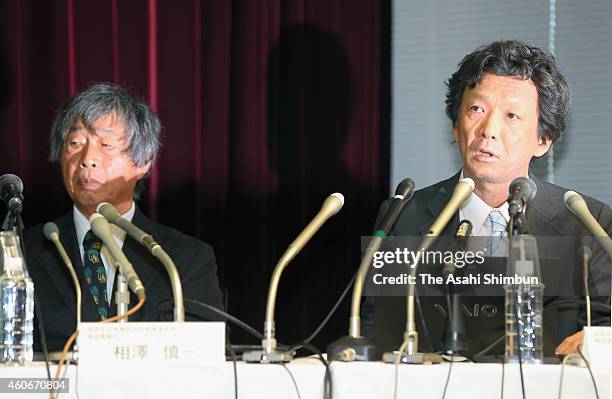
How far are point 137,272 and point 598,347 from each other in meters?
1.53

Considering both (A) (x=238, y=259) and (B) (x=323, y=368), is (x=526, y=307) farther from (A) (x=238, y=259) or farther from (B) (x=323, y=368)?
(A) (x=238, y=259)

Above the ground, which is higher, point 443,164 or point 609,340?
point 443,164

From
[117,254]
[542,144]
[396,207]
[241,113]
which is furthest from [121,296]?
[241,113]

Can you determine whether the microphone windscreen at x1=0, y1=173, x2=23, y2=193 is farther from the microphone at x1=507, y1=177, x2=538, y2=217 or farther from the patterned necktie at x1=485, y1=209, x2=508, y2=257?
the patterned necktie at x1=485, y1=209, x2=508, y2=257

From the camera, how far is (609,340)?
1873 mm

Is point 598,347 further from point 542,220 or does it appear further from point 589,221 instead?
point 542,220

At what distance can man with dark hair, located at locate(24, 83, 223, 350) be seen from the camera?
2.94m

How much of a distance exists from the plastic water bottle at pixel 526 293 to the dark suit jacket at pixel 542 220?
0.64 meters

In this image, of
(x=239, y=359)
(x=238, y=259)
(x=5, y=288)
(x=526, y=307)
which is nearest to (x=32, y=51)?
(x=238, y=259)

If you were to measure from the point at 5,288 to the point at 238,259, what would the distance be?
180 cm

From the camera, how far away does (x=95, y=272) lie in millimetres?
3000

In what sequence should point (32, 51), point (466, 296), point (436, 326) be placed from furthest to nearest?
point (32, 51)
point (436, 326)
point (466, 296)

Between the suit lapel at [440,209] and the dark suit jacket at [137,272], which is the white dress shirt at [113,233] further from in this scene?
the suit lapel at [440,209]

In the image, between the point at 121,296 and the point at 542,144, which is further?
the point at 542,144
